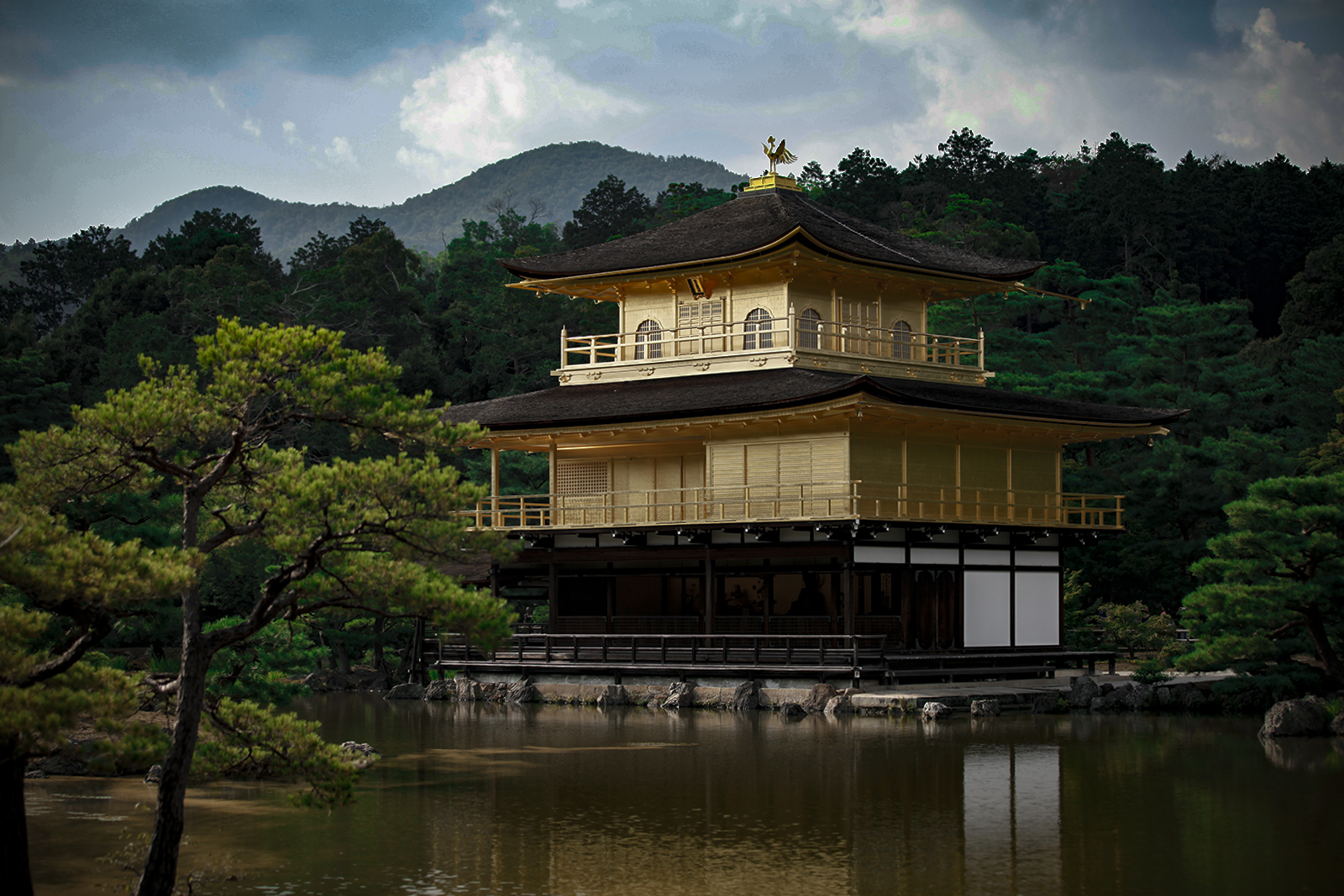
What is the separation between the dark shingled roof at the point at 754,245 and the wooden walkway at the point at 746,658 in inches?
366

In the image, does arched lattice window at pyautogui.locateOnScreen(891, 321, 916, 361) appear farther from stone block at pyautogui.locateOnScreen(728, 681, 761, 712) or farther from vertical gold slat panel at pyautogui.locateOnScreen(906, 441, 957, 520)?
stone block at pyautogui.locateOnScreen(728, 681, 761, 712)

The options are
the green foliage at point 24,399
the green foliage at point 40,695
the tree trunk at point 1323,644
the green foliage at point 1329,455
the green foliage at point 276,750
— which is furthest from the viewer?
the green foliage at point 24,399

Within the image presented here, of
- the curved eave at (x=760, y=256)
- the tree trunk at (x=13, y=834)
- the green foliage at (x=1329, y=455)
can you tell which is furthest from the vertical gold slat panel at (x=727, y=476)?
the tree trunk at (x=13, y=834)

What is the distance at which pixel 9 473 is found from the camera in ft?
143

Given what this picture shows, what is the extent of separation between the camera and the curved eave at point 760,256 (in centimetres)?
3347

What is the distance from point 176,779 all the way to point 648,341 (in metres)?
26.6

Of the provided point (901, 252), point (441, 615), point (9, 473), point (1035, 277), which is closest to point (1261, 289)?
point (1035, 277)

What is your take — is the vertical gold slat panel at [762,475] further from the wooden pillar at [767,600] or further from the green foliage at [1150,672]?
the green foliage at [1150,672]

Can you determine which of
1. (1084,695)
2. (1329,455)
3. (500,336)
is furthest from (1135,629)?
(500,336)

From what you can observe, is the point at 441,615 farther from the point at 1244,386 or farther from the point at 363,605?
the point at 1244,386

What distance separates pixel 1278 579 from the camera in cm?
2517

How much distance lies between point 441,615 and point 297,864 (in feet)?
12.5

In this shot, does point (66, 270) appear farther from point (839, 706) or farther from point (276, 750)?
point (276, 750)

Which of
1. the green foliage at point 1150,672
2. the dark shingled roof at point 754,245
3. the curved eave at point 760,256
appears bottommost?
the green foliage at point 1150,672
